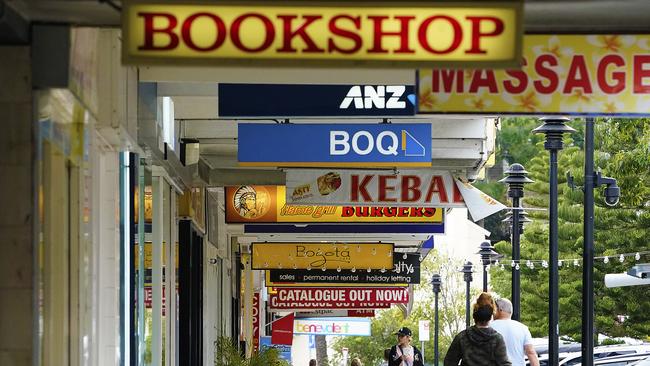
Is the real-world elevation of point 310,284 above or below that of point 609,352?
above

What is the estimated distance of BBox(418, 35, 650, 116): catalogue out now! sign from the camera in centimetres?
909

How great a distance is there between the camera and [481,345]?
1070cm

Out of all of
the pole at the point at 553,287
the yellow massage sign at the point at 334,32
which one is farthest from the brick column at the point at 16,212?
the pole at the point at 553,287

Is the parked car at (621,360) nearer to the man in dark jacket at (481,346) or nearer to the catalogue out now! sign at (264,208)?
the catalogue out now! sign at (264,208)

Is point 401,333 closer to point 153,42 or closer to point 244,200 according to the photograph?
point 244,200

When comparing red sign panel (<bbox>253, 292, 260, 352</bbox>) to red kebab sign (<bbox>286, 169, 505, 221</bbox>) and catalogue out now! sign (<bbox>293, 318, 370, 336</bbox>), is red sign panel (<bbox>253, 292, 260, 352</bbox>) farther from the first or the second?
red kebab sign (<bbox>286, 169, 505, 221</bbox>)

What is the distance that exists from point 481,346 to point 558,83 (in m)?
2.29

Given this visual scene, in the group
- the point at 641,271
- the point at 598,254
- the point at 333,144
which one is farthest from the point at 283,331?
the point at 333,144

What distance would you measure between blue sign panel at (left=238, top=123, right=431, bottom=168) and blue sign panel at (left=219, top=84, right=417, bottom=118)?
2120 mm

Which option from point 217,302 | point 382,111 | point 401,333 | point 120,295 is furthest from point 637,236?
point 120,295

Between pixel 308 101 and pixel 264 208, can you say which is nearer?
pixel 308 101

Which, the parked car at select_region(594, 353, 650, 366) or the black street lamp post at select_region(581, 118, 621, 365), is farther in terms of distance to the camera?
the parked car at select_region(594, 353, 650, 366)

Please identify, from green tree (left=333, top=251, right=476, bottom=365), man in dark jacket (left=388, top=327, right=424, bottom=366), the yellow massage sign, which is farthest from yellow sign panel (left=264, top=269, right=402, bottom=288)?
the yellow massage sign

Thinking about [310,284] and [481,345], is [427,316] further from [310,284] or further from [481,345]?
[481,345]
